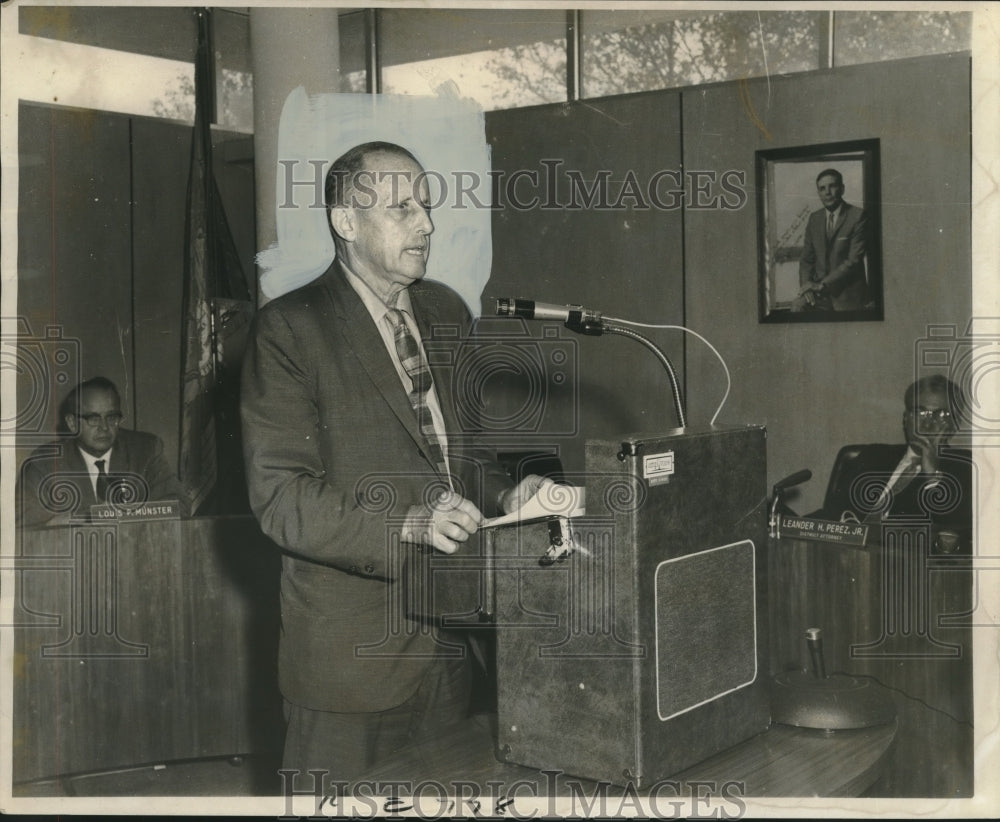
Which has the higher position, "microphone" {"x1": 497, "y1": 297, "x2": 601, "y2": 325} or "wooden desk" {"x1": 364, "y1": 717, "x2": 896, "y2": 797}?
"microphone" {"x1": 497, "y1": 297, "x2": 601, "y2": 325}

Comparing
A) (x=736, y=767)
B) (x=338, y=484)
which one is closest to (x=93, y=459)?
(x=338, y=484)

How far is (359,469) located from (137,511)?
2.75 ft

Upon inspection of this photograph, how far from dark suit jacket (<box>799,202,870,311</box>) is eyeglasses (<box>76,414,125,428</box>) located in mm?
1816

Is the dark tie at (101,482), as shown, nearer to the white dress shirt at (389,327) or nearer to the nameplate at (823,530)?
the white dress shirt at (389,327)

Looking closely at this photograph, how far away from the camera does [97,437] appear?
2365 millimetres

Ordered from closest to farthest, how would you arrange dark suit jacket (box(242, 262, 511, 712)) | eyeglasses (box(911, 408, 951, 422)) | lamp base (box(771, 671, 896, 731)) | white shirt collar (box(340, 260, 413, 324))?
lamp base (box(771, 671, 896, 731)), dark suit jacket (box(242, 262, 511, 712)), white shirt collar (box(340, 260, 413, 324)), eyeglasses (box(911, 408, 951, 422))

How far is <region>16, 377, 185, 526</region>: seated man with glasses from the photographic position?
2.16 m

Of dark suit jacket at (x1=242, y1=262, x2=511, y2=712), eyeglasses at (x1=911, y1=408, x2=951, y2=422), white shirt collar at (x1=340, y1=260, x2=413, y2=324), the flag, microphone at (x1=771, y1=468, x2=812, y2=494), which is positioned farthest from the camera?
microphone at (x1=771, y1=468, x2=812, y2=494)

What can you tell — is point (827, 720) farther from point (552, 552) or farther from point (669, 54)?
point (669, 54)

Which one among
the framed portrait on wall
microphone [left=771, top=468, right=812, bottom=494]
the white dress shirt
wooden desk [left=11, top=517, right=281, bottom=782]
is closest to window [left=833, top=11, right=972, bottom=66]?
the framed portrait on wall

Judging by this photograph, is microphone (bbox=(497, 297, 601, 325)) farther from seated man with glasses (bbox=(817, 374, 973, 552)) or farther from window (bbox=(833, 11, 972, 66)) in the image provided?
window (bbox=(833, 11, 972, 66))

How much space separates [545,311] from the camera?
1.81 m

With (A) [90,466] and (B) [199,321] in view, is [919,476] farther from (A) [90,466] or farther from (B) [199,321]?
(A) [90,466]

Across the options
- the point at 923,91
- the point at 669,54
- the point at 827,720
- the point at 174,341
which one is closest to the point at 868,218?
the point at 923,91
